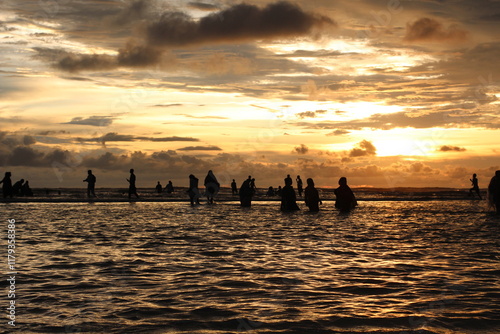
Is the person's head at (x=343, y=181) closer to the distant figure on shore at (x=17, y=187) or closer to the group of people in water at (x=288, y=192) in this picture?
the group of people in water at (x=288, y=192)

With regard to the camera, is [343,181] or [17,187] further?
[17,187]

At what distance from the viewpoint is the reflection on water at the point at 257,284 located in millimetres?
6078

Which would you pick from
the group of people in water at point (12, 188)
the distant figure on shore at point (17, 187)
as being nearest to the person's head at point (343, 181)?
the group of people in water at point (12, 188)

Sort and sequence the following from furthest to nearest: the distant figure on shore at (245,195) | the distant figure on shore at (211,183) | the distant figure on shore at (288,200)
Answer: the distant figure on shore at (211,183), the distant figure on shore at (245,195), the distant figure on shore at (288,200)

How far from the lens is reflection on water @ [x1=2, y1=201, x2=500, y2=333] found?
6.08 m

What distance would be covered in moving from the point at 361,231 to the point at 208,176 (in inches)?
852

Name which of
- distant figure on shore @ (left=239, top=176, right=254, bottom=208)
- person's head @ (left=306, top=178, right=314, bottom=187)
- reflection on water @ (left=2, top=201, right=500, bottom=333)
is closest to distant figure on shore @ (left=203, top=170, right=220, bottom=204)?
distant figure on shore @ (left=239, top=176, right=254, bottom=208)

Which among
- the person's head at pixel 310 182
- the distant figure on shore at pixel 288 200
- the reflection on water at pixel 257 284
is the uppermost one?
the person's head at pixel 310 182

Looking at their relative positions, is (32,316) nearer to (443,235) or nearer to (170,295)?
(170,295)

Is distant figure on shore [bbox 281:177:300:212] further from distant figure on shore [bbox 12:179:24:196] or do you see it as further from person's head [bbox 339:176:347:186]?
distant figure on shore [bbox 12:179:24:196]

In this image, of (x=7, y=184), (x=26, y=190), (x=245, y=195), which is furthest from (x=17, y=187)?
(x=245, y=195)

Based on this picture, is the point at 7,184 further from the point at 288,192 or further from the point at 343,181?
the point at 343,181

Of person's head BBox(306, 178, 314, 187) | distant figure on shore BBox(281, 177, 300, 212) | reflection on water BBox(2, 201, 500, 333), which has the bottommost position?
reflection on water BBox(2, 201, 500, 333)

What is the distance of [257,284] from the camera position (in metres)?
8.31
